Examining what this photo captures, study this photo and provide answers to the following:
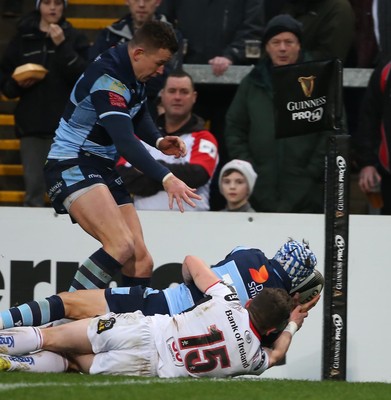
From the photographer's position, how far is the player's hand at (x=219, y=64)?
12.4 metres

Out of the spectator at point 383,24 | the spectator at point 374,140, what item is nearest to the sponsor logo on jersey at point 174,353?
the spectator at point 374,140

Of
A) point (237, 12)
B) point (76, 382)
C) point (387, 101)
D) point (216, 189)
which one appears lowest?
point (76, 382)

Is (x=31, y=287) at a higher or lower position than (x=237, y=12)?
lower

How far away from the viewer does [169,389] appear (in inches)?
299

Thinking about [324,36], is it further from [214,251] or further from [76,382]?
[76,382]

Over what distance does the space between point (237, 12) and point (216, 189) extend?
1740 mm

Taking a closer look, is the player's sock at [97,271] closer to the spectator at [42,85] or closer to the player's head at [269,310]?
the player's head at [269,310]

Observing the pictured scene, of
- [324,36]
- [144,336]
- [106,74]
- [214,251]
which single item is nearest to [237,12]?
[324,36]

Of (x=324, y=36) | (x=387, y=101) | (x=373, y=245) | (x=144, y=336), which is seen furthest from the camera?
(x=324, y=36)

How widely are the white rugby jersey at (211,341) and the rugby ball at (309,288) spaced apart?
0.99m

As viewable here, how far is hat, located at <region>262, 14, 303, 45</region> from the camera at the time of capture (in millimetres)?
11656

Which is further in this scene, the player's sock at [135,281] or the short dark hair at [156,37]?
the player's sock at [135,281]

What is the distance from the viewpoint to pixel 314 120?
8.92m

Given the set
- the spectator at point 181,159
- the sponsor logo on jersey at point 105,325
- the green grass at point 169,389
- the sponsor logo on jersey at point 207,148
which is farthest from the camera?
the sponsor logo on jersey at point 207,148
